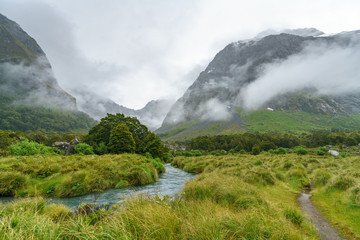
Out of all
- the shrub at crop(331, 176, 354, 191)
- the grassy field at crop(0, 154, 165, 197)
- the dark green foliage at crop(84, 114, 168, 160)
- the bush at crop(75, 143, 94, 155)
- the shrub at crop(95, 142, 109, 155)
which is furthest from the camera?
the dark green foliage at crop(84, 114, 168, 160)

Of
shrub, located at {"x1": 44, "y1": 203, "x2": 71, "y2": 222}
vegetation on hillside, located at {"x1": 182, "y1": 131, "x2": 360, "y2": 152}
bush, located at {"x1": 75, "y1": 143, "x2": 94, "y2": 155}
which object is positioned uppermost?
bush, located at {"x1": 75, "y1": 143, "x2": 94, "y2": 155}

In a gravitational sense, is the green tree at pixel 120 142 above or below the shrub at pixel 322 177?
above

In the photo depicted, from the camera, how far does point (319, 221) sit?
27.2ft

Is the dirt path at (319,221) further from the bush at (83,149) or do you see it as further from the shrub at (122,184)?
the bush at (83,149)

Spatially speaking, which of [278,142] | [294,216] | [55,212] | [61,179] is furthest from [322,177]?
[278,142]

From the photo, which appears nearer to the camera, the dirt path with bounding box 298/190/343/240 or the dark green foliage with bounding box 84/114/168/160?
the dirt path with bounding box 298/190/343/240

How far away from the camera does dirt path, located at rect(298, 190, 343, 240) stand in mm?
6720

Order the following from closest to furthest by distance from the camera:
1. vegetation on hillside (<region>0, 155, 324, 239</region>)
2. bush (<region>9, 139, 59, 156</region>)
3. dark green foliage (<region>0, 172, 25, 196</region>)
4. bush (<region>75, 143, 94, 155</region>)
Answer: vegetation on hillside (<region>0, 155, 324, 239</region>)
dark green foliage (<region>0, 172, 25, 196</region>)
bush (<region>9, 139, 59, 156</region>)
bush (<region>75, 143, 94, 155</region>)

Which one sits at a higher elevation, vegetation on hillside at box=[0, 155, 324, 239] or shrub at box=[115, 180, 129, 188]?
vegetation on hillside at box=[0, 155, 324, 239]

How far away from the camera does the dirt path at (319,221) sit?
6.72 metres

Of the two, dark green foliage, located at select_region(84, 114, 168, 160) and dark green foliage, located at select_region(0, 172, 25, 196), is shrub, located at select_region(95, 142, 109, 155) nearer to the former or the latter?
dark green foliage, located at select_region(84, 114, 168, 160)

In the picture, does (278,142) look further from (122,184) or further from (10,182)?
(10,182)

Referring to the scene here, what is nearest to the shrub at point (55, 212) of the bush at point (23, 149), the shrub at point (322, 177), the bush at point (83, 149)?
the shrub at point (322, 177)

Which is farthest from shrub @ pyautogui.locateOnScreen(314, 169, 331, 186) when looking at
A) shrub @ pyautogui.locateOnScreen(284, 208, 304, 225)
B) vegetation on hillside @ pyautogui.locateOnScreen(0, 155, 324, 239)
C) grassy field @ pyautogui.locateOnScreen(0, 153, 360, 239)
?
shrub @ pyautogui.locateOnScreen(284, 208, 304, 225)
